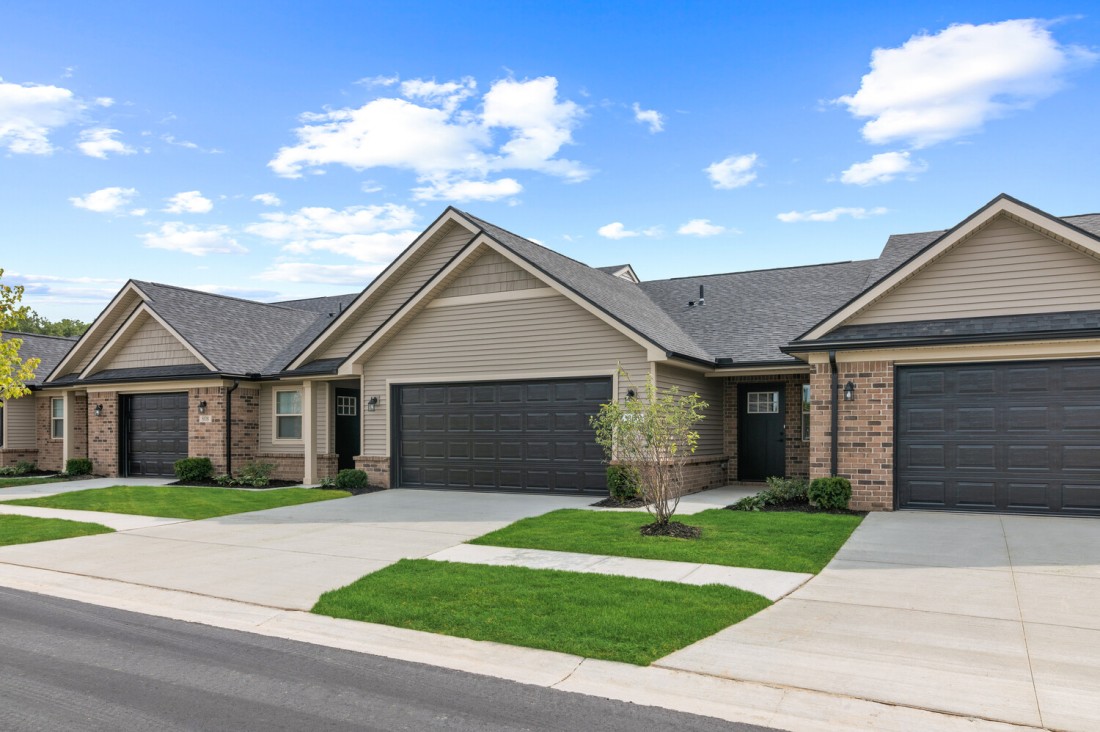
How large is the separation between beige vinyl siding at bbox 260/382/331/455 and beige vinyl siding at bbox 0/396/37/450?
11.0 metres

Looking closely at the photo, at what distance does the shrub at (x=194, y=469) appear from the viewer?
21.2 metres

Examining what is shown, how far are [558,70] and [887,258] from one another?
888 cm

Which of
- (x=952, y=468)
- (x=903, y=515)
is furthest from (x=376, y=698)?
(x=952, y=468)

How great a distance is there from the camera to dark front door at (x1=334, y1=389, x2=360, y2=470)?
22.0 metres

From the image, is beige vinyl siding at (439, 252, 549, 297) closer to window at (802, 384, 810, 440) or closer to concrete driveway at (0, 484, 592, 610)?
concrete driveway at (0, 484, 592, 610)

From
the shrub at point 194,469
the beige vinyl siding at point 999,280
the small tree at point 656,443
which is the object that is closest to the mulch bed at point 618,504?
the small tree at point 656,443

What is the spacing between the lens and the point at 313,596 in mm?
8367

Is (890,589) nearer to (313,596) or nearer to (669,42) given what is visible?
(313,596)

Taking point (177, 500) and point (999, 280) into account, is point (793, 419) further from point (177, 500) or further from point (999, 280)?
point (177, 500)

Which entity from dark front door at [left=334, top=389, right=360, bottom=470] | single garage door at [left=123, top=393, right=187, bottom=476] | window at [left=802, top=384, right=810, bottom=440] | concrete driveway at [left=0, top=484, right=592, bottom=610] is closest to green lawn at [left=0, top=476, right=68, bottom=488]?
single garage door at [left=123, top=393, right=187, bottom=476]

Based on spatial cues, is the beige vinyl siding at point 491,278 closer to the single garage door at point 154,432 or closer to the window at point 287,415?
the window at point 287,415

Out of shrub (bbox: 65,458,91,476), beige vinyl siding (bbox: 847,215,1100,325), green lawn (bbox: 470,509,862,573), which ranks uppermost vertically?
beige vinyl siding (bbox: 847,215,1100,325)

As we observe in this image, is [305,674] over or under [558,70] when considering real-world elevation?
under

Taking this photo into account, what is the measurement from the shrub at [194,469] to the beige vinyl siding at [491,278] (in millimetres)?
8663
